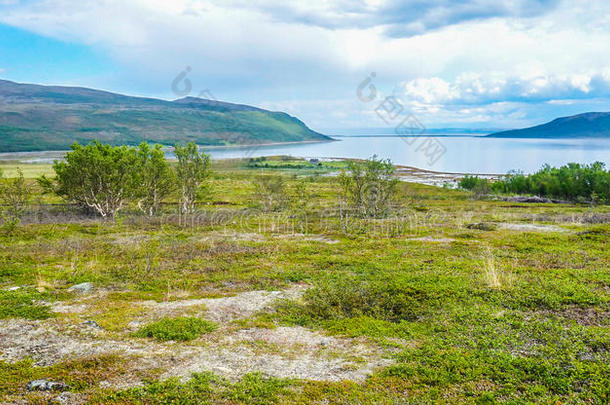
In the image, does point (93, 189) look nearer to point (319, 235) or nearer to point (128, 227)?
point (128, 227)

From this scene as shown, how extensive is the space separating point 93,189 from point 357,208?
2630cm

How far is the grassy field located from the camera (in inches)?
316

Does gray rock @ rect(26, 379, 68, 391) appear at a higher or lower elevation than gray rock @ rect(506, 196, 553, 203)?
lower

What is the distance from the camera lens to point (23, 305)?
12781 millimetres

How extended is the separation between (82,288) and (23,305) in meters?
2.29

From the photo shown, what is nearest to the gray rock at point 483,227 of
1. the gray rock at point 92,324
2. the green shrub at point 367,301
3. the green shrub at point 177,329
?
the green shrub at point 367,301

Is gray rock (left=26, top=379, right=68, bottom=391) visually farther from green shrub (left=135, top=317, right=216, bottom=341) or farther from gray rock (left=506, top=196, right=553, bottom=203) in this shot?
gray rock (left=506, top=196, right=553, bottom=203)

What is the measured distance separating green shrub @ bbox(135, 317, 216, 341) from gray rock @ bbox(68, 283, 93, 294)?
522 cm

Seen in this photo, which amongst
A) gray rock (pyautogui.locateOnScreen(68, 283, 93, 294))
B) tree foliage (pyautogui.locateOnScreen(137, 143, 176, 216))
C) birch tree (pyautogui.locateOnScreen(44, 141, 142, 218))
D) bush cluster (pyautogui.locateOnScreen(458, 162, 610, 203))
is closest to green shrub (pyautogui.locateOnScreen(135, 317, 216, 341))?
gray rock (pyautogui.locateOnScreen(68, 283, 93, 294))

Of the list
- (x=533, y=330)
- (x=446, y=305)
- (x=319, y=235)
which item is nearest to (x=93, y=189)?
(x=319, y=235)

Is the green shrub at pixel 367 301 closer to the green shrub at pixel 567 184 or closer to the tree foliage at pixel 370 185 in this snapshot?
the tree foliage at pixel 370 185

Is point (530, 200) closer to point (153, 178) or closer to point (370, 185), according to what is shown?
point (370, 185)

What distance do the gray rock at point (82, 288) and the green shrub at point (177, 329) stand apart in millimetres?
5216

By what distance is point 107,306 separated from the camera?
42.7ft
